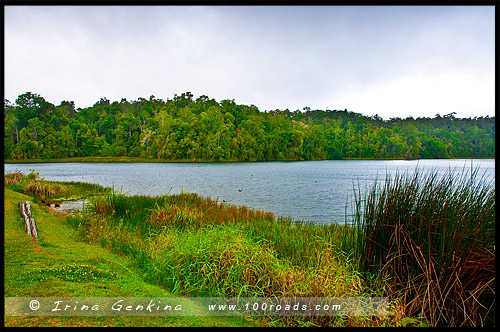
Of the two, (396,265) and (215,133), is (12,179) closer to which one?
(396,265)

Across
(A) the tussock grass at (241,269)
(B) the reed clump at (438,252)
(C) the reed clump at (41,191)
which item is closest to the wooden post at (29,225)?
→ (A) the tussock grass at (241,269)

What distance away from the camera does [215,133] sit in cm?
4844

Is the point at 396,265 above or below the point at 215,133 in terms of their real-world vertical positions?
below

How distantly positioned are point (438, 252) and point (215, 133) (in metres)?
46.7

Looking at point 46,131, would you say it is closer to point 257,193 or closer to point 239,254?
point 257,193

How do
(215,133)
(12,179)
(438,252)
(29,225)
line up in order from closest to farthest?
(438,252) < (29,225) < (12,179) < (215,133)

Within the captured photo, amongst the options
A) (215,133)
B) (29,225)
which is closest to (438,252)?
(29,225)

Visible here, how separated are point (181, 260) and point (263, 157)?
53.6 m

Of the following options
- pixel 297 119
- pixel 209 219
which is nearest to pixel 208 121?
pixel 297 119

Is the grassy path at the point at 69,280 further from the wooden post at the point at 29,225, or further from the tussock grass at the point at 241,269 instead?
the tussock grass at the point at 241,269

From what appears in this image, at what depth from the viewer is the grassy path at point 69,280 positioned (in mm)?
2000

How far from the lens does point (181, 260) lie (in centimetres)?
346

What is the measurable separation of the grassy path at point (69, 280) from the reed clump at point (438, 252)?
61.4 inches

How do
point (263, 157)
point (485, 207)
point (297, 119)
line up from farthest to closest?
point (297, 119) < point (263, 157) < point (485, 207)
